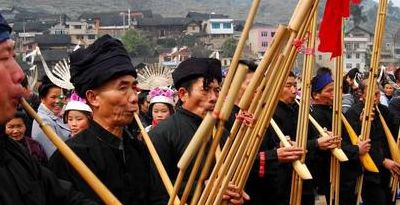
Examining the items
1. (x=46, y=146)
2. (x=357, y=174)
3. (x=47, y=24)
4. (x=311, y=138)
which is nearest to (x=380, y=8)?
(x=311, y=138)

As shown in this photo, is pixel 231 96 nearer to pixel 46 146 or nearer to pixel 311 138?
pixel 46 146

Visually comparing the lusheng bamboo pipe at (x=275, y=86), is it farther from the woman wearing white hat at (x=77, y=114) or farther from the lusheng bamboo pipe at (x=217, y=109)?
the woman wearing white hat at (x=77, y=114)

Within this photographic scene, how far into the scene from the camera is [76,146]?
3.08 meters

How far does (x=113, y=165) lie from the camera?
3.09 m

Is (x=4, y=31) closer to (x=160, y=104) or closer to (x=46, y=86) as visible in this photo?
(x=46, y=86)

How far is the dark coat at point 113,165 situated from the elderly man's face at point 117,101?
7 centimetres

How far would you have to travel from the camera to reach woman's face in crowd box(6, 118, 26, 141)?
4566mm

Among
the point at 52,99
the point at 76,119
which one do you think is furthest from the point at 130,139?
the point at 52,99

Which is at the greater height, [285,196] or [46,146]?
[46,146]

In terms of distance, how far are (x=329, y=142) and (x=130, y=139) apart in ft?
7.61

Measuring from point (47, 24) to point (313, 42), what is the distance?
8254cm

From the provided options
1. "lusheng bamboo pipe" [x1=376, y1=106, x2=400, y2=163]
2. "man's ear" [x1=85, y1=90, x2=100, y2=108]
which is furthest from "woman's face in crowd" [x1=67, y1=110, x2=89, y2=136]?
"lusheng bamboo pipe" [x1=376, y1=106, x2=400, y2=163]

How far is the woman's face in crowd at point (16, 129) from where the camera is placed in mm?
4566

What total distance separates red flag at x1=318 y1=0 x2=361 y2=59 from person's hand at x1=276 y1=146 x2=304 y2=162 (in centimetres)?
67
